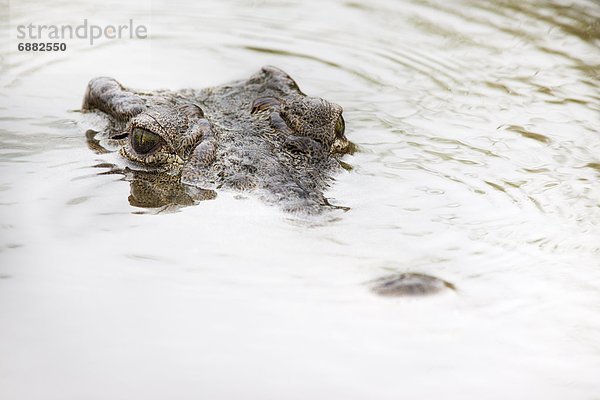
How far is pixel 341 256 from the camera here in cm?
472

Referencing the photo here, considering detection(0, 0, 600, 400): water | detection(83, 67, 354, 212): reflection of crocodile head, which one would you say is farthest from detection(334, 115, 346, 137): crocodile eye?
detection(0, 0, 600, 400): water

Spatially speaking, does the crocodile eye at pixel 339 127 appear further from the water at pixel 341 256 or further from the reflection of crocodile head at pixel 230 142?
the water at pixel 341 256

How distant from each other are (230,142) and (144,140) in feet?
1.93

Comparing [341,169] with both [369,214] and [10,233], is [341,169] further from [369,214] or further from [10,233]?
[10,233]

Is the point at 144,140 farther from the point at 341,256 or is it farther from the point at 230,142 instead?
the point at 341,256

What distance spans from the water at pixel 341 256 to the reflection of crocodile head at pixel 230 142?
6.6 inches

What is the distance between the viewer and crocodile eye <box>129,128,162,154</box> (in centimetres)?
592

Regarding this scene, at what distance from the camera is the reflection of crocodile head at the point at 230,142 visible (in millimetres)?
5492

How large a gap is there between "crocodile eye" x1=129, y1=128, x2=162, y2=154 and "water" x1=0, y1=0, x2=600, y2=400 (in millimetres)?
263

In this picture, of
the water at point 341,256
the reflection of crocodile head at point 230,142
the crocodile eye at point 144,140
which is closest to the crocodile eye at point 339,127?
the reflection of crocodile head at point 230,142

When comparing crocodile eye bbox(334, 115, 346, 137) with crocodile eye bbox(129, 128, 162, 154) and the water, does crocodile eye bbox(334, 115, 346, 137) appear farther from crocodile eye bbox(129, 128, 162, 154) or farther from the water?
crocodile eye bbox(129, 128, 162, 154)

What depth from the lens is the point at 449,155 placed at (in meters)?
6.41

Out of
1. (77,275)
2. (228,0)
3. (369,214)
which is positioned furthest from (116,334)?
(228,0)

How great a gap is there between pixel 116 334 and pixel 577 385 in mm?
2070
